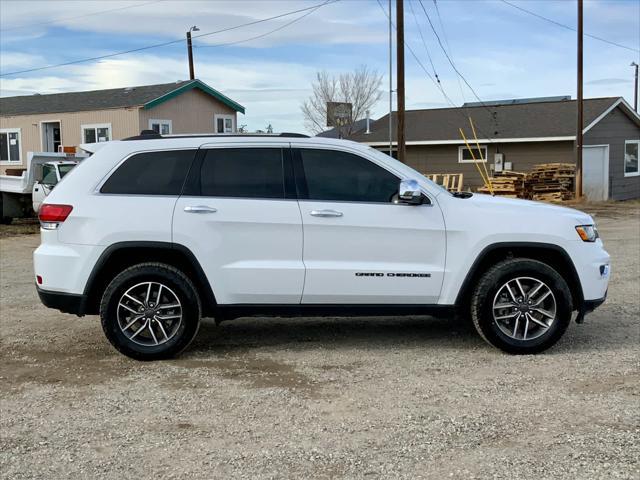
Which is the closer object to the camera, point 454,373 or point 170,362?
point 454,373

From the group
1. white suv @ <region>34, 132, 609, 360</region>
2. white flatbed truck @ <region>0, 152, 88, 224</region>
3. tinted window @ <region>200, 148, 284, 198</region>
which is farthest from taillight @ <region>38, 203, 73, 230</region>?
white flatbed truck @ <region>0, 152, 88, 224</region>

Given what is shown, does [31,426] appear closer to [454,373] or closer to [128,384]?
[128,384]

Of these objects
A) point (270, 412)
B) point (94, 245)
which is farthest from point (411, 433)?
point (94, 245)

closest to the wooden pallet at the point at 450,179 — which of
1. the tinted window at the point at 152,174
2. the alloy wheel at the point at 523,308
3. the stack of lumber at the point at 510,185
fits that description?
the stack of lumber at the point at 510,185

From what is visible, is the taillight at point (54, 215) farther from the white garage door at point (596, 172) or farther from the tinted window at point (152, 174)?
the white garage door at point (596, 172)

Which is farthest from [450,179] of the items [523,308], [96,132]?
[523,308]

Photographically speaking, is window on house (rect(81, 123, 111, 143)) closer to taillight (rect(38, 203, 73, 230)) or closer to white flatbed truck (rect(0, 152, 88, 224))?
white flatbed truck (rect(0, 152, 88, 224))

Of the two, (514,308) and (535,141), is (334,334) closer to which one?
(514,308)

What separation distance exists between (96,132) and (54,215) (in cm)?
2395

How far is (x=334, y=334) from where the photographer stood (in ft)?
22.8

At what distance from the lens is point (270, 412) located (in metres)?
4.75

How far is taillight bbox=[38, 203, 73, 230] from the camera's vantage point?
5898 mm

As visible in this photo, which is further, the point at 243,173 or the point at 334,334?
the point at 334,334

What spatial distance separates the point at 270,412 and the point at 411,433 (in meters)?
0.97
